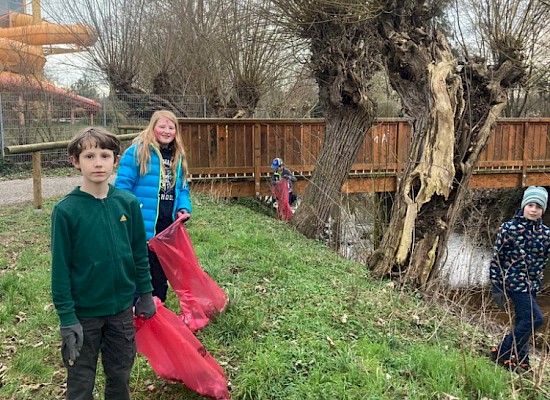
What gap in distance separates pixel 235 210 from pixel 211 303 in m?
6.18

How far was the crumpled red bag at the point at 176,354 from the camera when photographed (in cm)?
287

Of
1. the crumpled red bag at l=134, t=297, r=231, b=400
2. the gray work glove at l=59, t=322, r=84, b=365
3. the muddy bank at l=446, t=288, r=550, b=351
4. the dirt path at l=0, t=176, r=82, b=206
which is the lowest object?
the muddy bank at l=446, t=288, r=550, b=351

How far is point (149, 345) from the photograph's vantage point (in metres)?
2.90

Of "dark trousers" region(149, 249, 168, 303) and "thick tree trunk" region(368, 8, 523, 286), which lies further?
"thick tree trunk" region(368, 8, 523, 286)

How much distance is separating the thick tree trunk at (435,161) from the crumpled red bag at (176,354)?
380 cm

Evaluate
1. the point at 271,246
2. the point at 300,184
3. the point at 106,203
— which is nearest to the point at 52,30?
the point at 300,184

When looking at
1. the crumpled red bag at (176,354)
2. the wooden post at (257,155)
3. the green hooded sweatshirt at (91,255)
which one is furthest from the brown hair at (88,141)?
the wooden post at (257,155)

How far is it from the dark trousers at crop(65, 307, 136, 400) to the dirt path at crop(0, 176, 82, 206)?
768 cm

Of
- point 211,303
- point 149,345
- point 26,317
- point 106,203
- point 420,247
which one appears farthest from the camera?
point 420,247

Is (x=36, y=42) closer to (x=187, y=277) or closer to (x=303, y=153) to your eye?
(x=303, y=153)

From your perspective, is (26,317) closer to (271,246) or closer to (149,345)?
(149,345)

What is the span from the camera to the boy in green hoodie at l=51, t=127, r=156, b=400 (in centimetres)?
235

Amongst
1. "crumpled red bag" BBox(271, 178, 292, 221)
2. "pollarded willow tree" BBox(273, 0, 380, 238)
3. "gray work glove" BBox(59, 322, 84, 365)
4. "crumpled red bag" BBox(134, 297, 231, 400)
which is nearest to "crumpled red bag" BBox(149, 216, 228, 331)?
"crumpled red bag" BBox(134, 297, 231, 400)

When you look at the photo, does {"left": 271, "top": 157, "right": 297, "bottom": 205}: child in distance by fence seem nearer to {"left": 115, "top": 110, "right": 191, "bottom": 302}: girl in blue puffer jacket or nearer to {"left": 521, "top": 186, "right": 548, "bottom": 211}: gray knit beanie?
{"left": 115, "top": 110, "right": 191, "bottom": 302}: girl in blue puffer jacket
